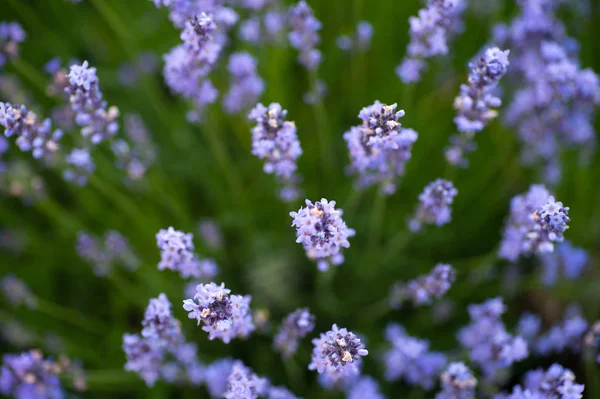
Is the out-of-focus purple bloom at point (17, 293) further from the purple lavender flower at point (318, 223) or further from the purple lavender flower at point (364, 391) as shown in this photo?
the purple lavender flower at point (318, 223)

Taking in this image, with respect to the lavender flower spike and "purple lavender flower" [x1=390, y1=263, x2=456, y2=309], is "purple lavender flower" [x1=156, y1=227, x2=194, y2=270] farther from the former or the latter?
the lavender flower spike

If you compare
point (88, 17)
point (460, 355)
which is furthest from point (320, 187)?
point (88, 17)

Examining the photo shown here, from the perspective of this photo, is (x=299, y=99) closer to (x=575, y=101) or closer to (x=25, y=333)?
(x=575, y=101)

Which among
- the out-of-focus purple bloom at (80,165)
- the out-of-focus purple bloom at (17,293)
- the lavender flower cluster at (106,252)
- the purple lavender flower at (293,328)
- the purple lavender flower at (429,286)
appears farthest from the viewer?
the out-of-focus purple bloom at (17,293)

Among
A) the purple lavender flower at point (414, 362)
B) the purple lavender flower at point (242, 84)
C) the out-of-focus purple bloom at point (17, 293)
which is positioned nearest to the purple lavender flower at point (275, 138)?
the purple lavender flower at point (242, 84)

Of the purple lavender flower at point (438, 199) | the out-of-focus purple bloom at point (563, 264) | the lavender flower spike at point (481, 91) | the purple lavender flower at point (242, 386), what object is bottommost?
the purple lavender flower at point (242, 386)
